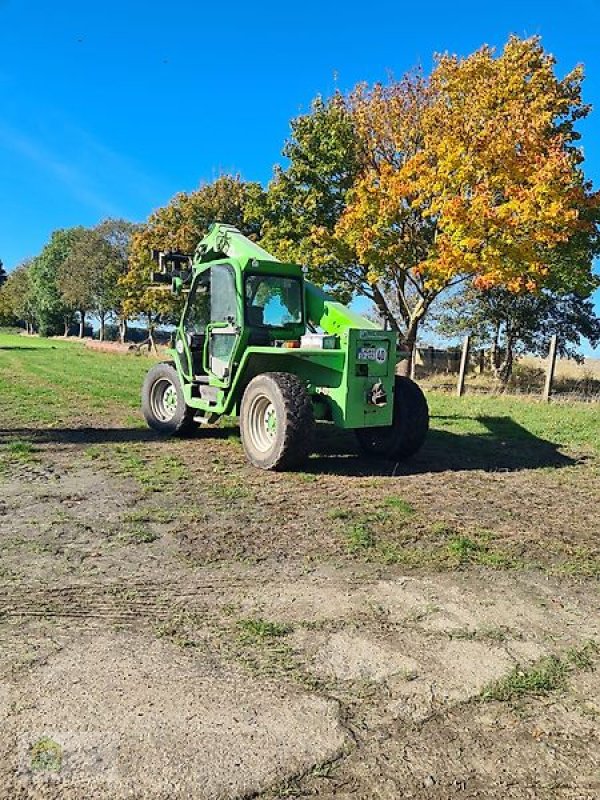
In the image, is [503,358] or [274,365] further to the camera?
[503,358]

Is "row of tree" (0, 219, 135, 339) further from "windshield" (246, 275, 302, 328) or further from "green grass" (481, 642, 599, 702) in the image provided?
"green grass" (481, 642, 599, 702)

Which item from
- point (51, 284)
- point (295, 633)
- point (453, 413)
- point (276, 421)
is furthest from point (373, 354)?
point (51, 284)

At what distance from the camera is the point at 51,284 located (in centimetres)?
6925

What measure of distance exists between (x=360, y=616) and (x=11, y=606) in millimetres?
1940

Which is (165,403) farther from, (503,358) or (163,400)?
(503,358)

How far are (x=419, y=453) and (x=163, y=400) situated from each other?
393 centimetres

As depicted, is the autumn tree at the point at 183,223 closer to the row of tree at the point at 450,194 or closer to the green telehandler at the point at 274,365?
the row of tree at the point at 450,194

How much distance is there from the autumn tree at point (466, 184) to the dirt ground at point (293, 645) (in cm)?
1199

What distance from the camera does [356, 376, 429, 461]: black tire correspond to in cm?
805

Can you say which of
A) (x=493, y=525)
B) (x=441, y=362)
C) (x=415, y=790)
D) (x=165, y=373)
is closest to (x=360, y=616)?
(x=415, y=790)

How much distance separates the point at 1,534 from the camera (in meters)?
4.82

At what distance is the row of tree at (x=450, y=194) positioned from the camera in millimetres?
16734

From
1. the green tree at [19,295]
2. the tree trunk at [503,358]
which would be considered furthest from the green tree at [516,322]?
the green tree at [19,295]

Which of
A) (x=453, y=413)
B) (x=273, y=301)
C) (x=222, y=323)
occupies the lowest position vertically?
(x=453, y=413)
